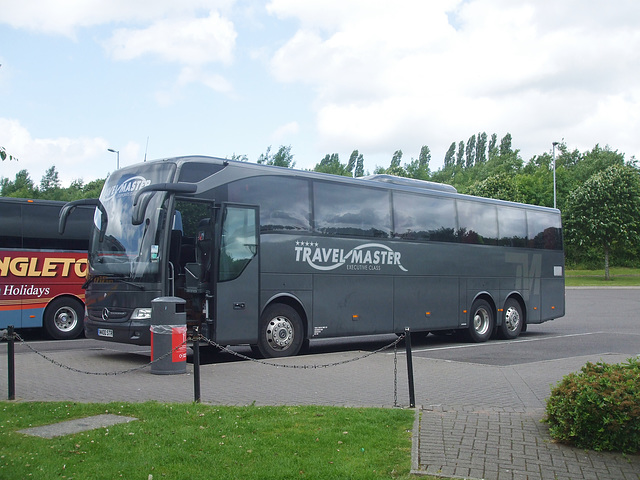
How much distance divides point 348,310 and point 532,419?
25.1ft

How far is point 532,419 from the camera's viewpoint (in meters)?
7.80

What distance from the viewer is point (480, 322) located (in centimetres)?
1906

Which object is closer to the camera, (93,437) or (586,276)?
(93,437)

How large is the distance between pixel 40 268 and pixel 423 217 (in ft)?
32.1

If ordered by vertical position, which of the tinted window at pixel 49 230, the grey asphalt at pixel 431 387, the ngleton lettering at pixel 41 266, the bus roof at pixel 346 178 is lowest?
the grey asphalt at pixel 431 387

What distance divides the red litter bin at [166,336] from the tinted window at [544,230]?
12.4 metres

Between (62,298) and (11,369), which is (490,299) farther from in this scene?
(11,369)

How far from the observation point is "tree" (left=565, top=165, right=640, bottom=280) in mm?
58219

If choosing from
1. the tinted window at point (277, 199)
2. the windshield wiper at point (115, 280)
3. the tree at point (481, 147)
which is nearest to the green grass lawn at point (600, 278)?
the tinted window at point (277, 199)

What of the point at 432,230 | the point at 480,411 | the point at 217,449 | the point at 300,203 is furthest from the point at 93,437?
the point at 432,230

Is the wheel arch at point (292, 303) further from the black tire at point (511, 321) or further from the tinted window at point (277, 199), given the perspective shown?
the black tire at point (511, 321)

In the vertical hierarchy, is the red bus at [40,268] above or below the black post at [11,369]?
above

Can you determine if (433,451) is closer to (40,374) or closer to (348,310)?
(40,374)

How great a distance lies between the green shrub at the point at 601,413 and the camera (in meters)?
6.39
